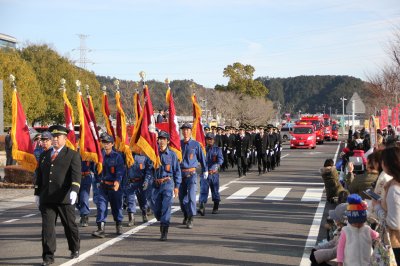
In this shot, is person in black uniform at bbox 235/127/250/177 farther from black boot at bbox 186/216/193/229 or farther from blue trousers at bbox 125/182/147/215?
black boot at bbox 186/216/193/229

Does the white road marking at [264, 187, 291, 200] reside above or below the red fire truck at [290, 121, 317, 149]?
below

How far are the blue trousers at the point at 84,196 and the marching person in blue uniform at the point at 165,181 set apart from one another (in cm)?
190

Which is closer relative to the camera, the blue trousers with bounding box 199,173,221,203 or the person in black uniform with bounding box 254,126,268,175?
the blue trousers with bounding box 199,173,221,203

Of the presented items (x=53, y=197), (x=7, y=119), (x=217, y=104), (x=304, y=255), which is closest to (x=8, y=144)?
(x=53, y=197)

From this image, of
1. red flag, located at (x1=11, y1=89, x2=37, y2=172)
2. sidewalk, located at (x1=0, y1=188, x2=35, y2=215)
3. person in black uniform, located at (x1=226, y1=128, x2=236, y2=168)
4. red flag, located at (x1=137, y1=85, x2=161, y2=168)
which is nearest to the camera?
red flag, located at (x1=137, y1=85, x2=161, y2=168)

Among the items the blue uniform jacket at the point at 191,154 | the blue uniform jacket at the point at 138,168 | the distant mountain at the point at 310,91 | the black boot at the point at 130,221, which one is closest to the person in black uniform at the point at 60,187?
the black boot at the point at 130,221

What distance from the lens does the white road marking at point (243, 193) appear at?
1657 centimetres

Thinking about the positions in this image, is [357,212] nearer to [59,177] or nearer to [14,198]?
[59,177]

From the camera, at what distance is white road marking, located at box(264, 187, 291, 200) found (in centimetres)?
1625

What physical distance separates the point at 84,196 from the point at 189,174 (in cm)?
213

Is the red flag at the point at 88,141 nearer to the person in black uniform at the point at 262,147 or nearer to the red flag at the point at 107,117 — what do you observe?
the red flag at the point at 107,117

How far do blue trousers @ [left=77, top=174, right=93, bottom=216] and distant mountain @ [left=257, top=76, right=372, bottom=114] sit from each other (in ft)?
529

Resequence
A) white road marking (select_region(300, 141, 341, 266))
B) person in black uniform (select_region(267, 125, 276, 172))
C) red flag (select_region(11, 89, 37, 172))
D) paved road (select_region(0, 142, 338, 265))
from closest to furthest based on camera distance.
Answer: white road marking (select_region(300, 141, 341, 266))
paved road (select_region(0, 142, 338, 265))
red flag (select_region(11, 89, 37, 172))
person in black uniform (select_region(267, 125, 276, 172))

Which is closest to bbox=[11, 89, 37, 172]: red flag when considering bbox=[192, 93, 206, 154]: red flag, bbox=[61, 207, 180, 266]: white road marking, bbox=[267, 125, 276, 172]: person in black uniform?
bbox=[61, 207, 180, 266]: white road marking
